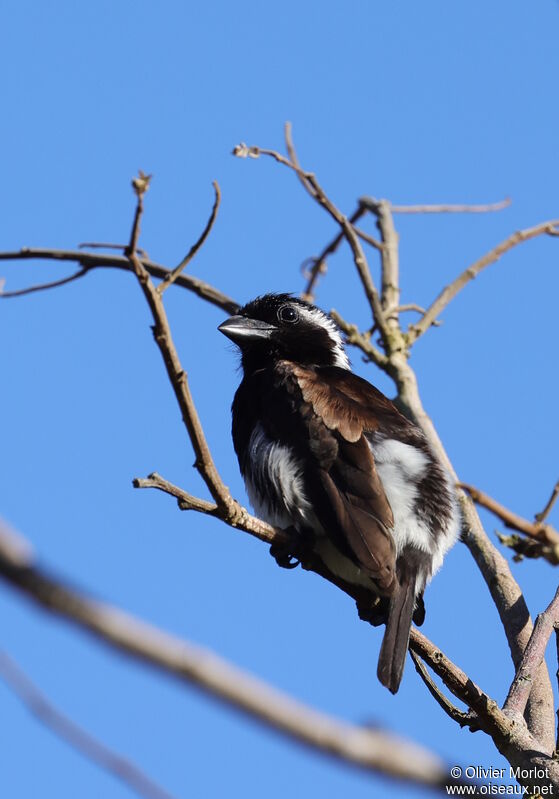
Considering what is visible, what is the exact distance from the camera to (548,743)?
13.5 feet

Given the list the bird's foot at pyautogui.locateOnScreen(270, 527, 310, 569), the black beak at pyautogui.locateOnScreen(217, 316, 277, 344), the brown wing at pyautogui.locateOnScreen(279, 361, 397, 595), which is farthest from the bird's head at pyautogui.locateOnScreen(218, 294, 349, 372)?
the bird's foot at pyautogui.locateOnScreen(270, 527, 310, 569)

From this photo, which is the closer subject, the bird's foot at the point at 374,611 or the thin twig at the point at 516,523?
the thin twig at the point at 516,523

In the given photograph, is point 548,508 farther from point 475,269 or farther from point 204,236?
point 475,269

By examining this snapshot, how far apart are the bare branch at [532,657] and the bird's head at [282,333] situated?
7.85 ft

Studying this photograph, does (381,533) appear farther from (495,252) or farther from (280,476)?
(495,252)

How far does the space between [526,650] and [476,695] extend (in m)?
0.42

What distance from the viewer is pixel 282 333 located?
6309 millimetres

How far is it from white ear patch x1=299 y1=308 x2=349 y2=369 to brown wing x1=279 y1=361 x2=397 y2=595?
123 centimetres

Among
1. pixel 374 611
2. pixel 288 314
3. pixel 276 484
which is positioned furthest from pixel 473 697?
pixel 288 314

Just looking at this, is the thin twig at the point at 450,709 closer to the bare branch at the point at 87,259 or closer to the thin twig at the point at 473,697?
the thin twig at the point at 473,697

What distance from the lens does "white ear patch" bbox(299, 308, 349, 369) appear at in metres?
6.48

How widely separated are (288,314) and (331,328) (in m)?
0.37

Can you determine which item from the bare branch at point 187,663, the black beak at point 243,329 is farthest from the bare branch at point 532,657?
the bare branch at point 187,663

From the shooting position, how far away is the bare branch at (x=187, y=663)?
95cm
